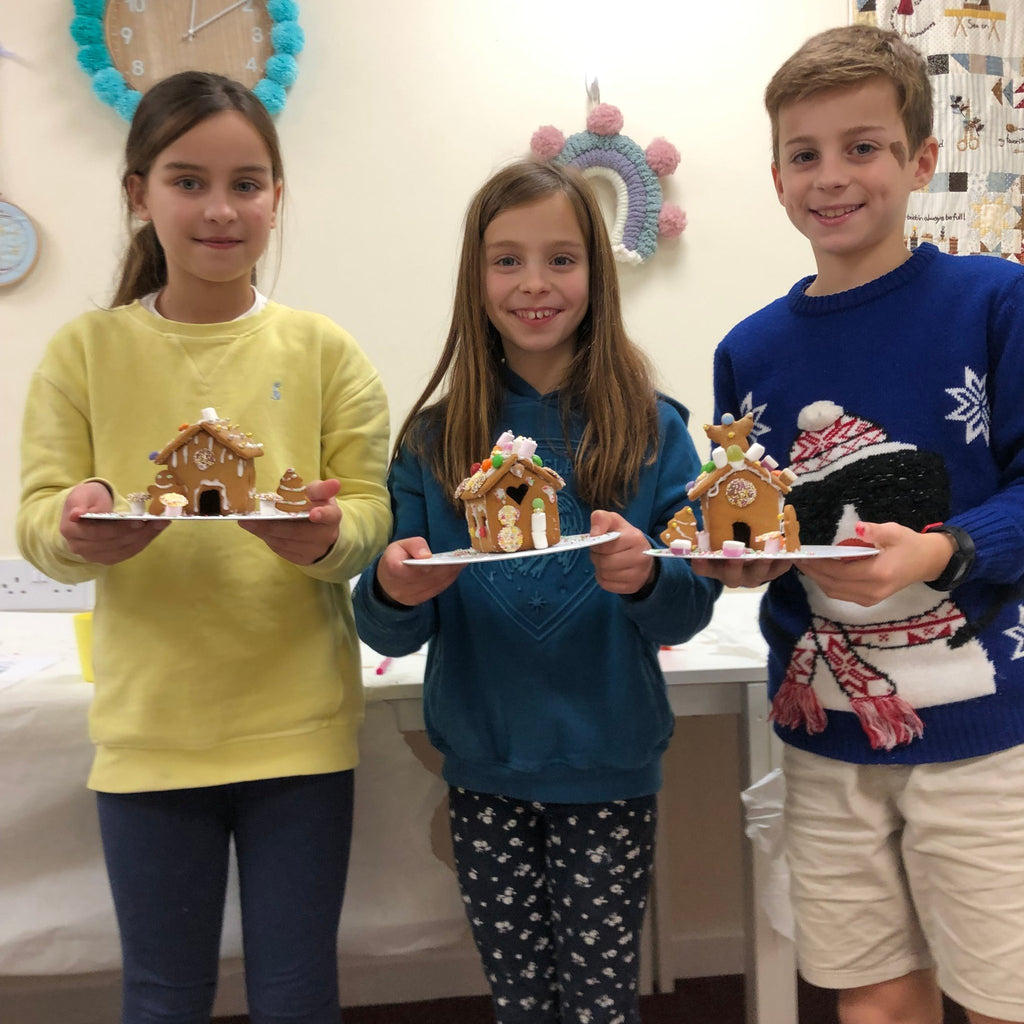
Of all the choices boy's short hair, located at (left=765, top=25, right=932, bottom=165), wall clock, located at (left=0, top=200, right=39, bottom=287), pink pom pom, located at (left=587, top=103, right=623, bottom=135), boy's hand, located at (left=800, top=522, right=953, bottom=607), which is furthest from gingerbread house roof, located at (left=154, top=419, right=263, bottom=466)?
pink pom pom, located at (left=587, top=103, right=623, bottom=135)

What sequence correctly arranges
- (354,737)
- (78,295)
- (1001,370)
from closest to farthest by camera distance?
1. (1001,370)
2. (354,737)
3. (78,295)

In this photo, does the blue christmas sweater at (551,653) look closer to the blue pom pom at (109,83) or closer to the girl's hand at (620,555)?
the girl's hand at (620,555)

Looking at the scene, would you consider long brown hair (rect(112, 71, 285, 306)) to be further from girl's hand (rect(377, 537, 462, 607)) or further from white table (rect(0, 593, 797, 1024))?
white table (rect(0, 593, 797, 1024))

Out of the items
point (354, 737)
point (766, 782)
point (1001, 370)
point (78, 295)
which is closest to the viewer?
point (1001, 370)

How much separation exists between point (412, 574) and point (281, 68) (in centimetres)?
133

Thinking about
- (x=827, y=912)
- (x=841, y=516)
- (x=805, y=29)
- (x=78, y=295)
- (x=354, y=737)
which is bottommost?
(x=827, y=912)

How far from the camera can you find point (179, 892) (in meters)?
0.93

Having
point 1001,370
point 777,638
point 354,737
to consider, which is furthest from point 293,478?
point 1001,370

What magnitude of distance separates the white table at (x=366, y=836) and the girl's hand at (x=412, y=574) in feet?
1.20

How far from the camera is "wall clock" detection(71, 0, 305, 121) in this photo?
5.62ft

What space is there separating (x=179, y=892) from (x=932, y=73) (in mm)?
2039

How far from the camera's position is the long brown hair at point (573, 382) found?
99 cm

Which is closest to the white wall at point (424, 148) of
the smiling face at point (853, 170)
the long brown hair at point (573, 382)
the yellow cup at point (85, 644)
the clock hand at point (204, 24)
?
the clock hand at point (204, 24)

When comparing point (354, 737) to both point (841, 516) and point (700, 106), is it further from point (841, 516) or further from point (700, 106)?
point (700, 106)
